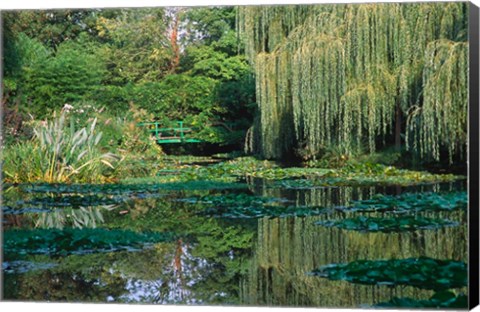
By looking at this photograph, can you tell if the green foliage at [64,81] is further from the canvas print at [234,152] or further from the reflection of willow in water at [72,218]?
the reflection of willow in water at [72,218]

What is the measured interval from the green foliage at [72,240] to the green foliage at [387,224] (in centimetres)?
153

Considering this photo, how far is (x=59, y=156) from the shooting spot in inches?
350

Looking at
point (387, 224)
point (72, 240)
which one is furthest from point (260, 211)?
point (72, 240)

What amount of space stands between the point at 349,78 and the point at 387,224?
142 centimetres

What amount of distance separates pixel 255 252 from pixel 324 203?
2.40 feet

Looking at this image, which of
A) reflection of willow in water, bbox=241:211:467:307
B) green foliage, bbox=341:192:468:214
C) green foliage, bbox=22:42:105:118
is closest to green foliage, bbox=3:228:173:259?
reflection of willow in water, bbox=241:211:467:307

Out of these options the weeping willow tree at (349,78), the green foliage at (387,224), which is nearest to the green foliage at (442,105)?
the weeping willow tree at (349,78)

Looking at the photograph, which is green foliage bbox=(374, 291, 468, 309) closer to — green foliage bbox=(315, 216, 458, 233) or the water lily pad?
green foliage bbox=(315, 216, 458, 233)

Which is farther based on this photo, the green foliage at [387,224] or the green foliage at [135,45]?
the green foliage at [135,45]

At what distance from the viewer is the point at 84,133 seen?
8.81m

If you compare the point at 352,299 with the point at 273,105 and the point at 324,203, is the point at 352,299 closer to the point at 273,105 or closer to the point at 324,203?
the point at 324,203

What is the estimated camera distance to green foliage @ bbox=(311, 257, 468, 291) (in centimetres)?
748

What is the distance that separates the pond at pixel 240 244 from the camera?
25.0 feet

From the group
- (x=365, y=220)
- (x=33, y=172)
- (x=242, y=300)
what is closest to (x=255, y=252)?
(x=242, y=300)
